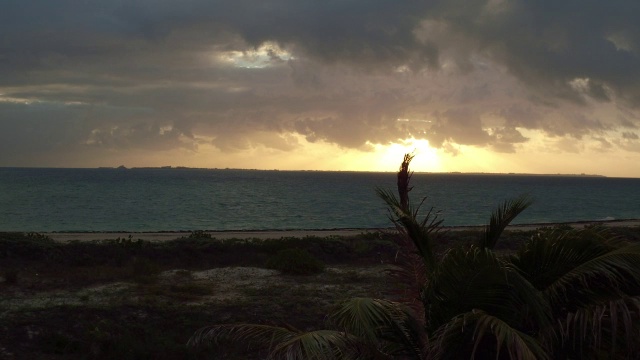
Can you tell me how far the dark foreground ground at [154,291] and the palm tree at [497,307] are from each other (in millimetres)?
2043

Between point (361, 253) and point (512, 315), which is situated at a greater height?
point (512, 315)

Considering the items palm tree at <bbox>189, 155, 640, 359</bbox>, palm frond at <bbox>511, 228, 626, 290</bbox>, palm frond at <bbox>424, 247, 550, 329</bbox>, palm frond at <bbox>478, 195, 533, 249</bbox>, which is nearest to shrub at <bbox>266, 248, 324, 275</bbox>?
palm tree at <bbox>189, 155, 640, 359</bbox>

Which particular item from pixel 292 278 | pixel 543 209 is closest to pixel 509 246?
pixel 292 278

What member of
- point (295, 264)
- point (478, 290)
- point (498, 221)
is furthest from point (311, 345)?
point (295, 264)

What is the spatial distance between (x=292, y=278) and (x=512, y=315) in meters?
16.3

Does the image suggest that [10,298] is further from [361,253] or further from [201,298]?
[361,253]

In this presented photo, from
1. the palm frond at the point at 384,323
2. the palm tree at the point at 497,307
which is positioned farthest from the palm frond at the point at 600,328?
the palm frond at the point at 384,323

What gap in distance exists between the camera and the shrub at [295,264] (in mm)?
22859

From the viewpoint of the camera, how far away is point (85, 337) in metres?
13.9

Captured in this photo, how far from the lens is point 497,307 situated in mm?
5977

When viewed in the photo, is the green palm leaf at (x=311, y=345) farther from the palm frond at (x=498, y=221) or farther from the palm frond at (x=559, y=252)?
the palm frond at (x=559, y=252)

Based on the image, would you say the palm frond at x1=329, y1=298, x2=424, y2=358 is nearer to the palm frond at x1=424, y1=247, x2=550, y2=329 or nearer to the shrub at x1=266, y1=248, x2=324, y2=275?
the palm frond at x1=424, y1=247, x2=550, y2=329

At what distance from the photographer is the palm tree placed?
225 inches

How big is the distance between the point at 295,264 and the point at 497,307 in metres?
17.4
